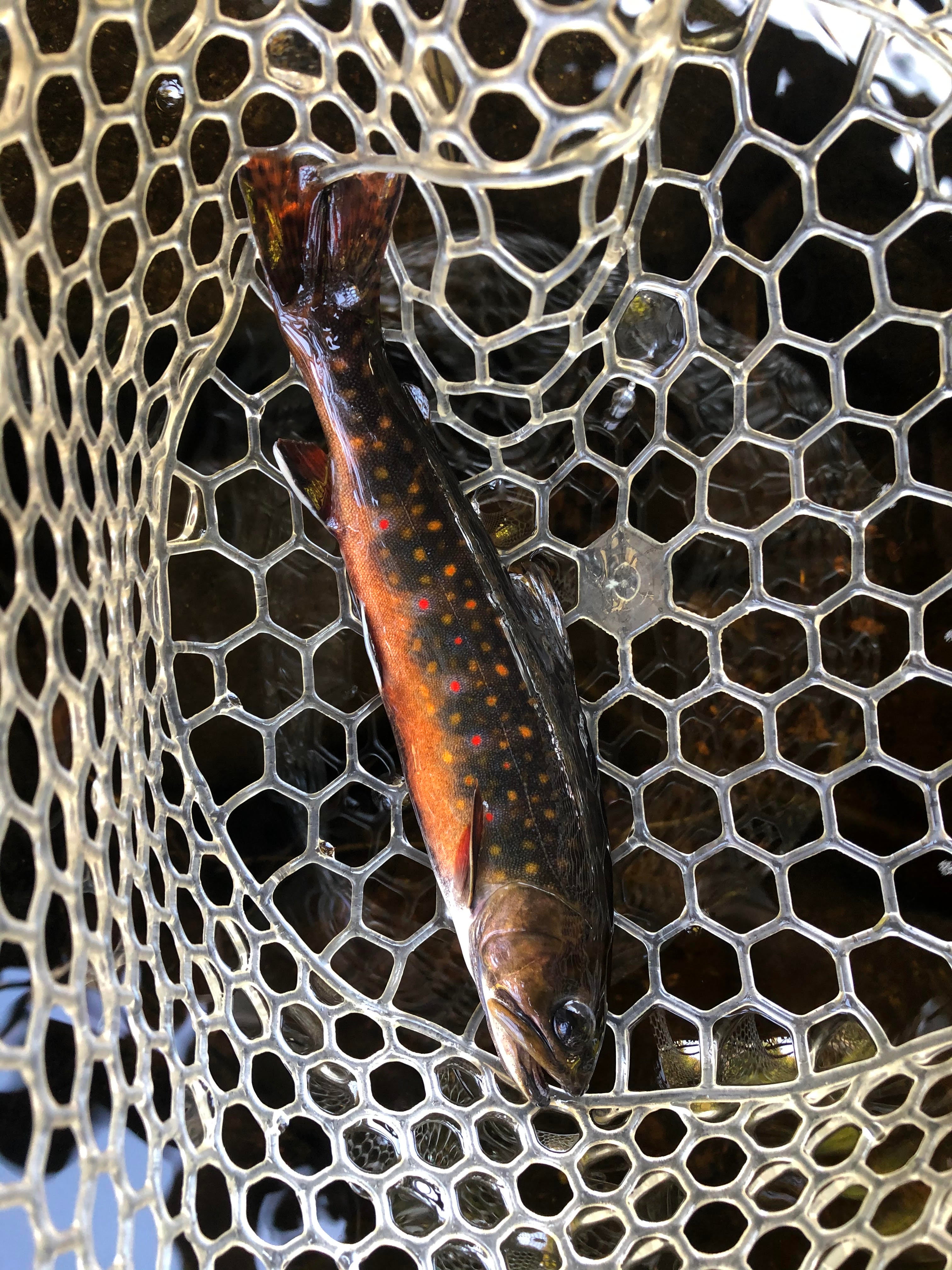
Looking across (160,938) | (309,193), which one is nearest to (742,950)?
(160,938)

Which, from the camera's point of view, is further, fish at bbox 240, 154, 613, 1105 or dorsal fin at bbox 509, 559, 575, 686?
dorsal fin at bbox 509, 559, 575, 686

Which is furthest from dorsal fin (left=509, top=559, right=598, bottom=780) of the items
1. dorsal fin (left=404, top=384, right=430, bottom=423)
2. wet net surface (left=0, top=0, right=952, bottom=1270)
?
dorsal fin (left=404, top=384, right=430, bottom=423)

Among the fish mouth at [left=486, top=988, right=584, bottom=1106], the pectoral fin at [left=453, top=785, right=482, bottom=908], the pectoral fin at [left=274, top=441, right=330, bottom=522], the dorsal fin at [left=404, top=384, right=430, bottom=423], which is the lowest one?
the fish mouth at [left=486, top=988, right=584, bottom=1106]

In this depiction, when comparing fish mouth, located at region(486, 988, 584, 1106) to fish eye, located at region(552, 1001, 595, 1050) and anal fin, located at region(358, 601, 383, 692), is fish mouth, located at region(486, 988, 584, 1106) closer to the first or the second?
fish eye, located at region(552, 1001, 595, 1050)

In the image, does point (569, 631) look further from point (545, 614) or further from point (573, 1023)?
point (573, 1023)

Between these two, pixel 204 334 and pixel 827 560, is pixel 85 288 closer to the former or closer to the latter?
pixel 204 334

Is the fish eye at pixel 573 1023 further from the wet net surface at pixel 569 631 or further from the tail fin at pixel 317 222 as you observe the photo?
the tail fin at pixel 317 222

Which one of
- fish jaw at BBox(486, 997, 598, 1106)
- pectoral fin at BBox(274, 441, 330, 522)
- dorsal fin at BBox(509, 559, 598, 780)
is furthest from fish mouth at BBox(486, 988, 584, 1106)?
pectoral fin at BBox(274, 441, 330, 522)

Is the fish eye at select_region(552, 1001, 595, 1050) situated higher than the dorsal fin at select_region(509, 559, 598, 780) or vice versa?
the dorsal fin at select_region(509, 559, 598, 780)

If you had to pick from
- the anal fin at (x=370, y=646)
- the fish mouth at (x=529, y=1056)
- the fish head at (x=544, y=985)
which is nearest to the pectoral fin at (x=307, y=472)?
the anal fin at (x=370, y=646)
